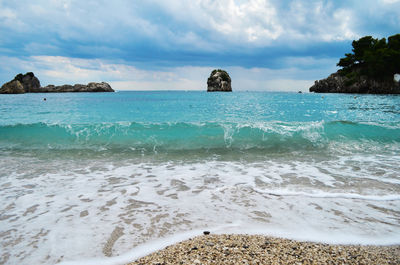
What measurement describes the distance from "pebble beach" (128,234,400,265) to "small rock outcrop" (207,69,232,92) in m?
168

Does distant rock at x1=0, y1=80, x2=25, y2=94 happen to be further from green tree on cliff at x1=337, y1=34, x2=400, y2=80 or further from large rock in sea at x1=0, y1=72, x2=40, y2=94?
green tree on cliff at x1=337, y1=34, x2=400, y2=80

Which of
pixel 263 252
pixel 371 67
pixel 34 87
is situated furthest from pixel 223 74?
pixel 263 252

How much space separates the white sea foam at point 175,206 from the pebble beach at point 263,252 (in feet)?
0.90

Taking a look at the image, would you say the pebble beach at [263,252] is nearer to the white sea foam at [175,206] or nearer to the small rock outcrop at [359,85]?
the white sea foam at [175,206]

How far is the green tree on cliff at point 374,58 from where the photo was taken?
269 feet

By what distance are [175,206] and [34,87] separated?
187m

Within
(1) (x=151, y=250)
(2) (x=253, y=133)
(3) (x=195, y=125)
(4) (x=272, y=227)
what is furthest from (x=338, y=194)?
(3) (x=195, y=125)

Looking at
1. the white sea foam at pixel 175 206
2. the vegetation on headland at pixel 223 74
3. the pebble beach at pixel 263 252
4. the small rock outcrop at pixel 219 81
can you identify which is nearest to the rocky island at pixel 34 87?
the small rock outcrop at pixel 219 81

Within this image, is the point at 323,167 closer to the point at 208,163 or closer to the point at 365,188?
the point at 365,188

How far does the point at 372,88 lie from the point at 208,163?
352ft

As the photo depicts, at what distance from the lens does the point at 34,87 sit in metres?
154

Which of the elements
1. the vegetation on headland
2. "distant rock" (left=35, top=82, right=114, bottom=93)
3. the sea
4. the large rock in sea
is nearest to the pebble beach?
the sea

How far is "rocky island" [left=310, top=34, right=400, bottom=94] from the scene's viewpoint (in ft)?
271

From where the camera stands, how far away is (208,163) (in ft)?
27.3
